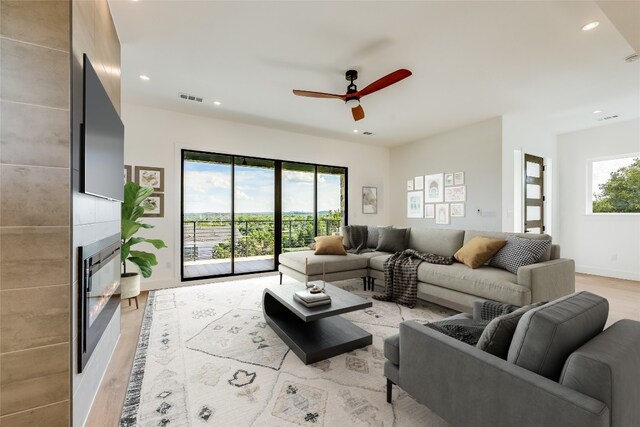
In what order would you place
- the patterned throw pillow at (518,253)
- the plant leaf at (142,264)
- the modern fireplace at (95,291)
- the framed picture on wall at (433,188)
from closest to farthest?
the modern fireplace at (95,291) → the patterned throw pillow at (518,253) → the plant leaf at (142,264) → the framed picture on wall at (433,188)

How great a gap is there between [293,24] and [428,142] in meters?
4.22

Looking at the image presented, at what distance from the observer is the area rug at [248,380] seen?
1.59 meters

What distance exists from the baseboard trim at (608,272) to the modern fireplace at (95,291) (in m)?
7.29

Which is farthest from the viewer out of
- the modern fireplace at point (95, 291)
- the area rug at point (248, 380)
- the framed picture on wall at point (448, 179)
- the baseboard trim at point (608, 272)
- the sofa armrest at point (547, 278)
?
the framed picture on wall at point (448, 179)

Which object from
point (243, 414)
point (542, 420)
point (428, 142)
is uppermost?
point (428, 142)

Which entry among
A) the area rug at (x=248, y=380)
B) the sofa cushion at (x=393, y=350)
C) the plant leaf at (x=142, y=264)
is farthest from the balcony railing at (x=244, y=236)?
the sofa cushion at (x=393, y=350)

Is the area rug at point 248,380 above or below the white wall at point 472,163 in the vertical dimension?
below

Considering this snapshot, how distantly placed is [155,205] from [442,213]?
16.4 ft

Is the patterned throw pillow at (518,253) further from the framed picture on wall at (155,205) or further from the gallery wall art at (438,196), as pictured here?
the framed picture on wall at (155,205)

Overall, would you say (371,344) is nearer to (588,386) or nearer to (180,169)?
(588,386)

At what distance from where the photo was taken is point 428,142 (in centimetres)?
577

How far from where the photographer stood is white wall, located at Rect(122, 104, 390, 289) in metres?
4.15

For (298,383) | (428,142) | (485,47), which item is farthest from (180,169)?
(428,142)

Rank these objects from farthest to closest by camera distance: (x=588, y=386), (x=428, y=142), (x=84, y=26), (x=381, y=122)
→ (x=428, y=142) < (x=381, y=122) < (x=84, y=26) < (x=588, y=386)
